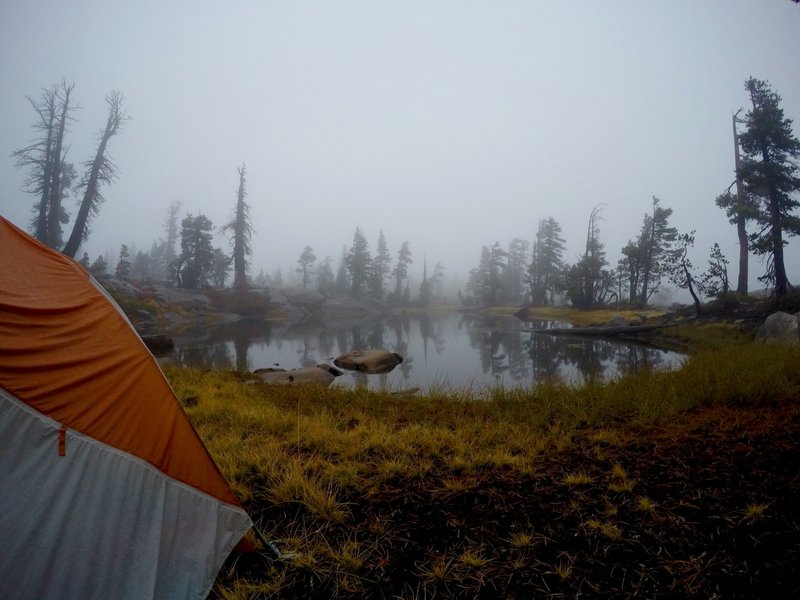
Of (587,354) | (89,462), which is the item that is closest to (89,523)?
(89,462)

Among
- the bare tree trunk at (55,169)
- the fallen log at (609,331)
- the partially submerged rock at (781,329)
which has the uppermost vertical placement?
the bare tree trunk at (55,169)

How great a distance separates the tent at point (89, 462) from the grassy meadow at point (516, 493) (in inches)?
16.3

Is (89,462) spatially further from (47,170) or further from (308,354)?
(47,170)

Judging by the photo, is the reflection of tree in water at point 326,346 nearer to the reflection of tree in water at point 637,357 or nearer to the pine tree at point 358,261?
the reflection of tree in water at point 637,357

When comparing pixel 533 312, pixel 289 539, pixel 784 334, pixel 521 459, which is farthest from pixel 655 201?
pixel 289 539

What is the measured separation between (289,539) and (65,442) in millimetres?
1469

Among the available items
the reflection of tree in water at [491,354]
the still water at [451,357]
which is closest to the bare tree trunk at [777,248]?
the still water at [451,357]

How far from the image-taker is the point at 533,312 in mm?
36656

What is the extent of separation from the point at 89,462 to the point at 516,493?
2.96 metres

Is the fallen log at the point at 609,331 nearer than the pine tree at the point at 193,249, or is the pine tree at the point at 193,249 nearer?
the fallen log at the point at 609,331

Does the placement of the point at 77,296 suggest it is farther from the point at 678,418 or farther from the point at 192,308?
the point at 192,308

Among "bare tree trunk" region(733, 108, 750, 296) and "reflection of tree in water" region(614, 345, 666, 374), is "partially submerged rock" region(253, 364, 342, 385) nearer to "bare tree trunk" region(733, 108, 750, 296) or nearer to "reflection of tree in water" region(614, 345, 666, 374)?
"reflection of tree in water" region(614, 345, 666, 374)

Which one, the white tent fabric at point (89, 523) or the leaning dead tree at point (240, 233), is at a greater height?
the leaning dead tree at point (240, 233)

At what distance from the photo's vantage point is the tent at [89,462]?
5.52ft
